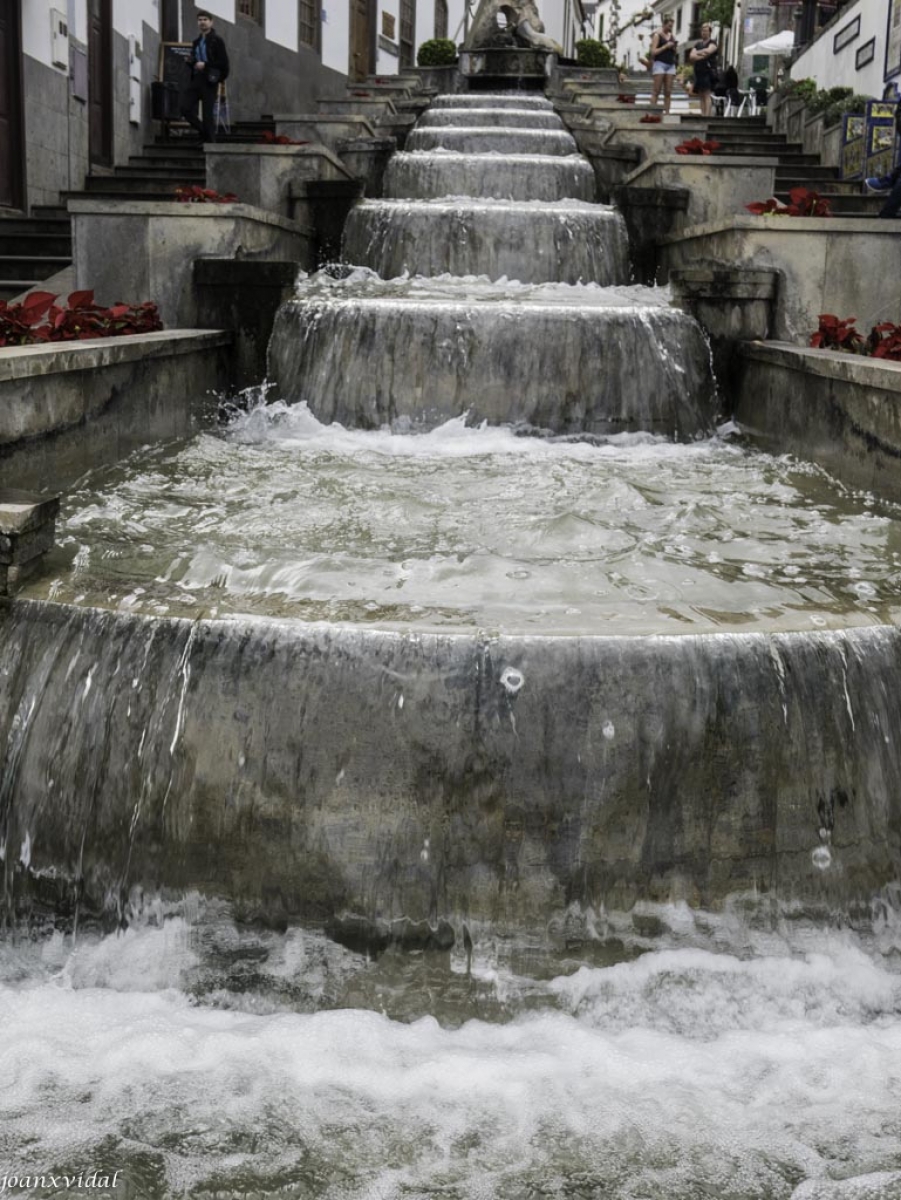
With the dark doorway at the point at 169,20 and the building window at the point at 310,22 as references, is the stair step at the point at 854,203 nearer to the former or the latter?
the dark doorway at the point at 169,20

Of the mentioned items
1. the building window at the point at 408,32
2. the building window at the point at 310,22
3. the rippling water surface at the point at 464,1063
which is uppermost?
the building window at the point at 408,32

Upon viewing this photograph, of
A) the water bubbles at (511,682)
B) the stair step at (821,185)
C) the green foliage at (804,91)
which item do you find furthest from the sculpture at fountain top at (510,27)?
the water bubbles at (511,682)

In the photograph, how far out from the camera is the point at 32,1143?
9.32ft

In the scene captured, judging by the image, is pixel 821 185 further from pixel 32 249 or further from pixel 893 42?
pixel 32 249

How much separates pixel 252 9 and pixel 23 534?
18.1 metres

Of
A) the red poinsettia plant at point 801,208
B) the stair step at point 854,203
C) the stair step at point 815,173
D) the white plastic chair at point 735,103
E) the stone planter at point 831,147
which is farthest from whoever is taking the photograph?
the white plastic chair at point 735,103

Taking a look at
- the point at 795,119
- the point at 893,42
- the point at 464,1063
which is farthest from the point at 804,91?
the point at 464,1063

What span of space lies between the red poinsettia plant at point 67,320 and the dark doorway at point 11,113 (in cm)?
619

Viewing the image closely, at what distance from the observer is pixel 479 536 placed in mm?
5031

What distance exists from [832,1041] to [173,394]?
507 centimetres

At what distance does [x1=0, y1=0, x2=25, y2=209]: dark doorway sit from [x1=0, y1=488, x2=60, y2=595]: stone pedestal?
9386 mm

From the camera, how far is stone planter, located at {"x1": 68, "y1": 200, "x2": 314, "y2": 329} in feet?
26.2

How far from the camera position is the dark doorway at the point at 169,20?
54.2ft

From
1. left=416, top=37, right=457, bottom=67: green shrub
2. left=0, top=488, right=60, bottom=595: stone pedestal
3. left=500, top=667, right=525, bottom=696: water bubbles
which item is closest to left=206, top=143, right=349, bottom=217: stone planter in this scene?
left=0, top=488, right=60, bottom=595: stone pedestal
